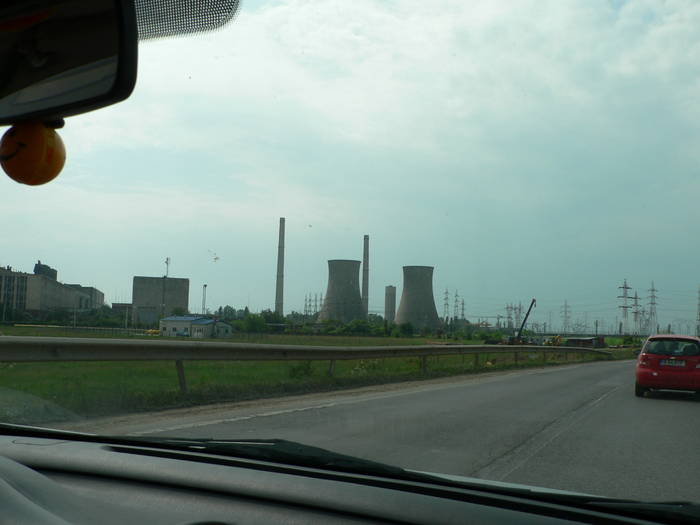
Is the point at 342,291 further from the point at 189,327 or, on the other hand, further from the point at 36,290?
the point at 36,290

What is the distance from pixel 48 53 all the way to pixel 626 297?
279ft

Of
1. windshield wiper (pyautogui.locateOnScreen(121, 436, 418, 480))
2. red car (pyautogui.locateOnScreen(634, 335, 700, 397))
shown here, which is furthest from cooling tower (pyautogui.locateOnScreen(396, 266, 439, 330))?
windshield wiper (pyautogui.locateOnScreen(121, 436, 418, 480))

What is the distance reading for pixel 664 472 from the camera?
5.90 metres

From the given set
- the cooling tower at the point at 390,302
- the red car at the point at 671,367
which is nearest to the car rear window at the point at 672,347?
the red car at the point at 671,367

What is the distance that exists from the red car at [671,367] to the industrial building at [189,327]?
27.8 feet

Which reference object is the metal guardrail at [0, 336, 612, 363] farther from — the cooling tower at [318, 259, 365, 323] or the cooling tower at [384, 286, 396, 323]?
the cooling tower at [384, 286, 396, 323]

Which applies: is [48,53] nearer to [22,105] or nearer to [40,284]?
[22,105]

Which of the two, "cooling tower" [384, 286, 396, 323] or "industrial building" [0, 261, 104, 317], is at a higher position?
"cooling tower" [384, 286, 396, 323]

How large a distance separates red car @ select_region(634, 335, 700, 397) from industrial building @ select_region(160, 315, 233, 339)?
8481 mm

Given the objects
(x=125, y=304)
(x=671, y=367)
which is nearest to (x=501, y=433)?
(x=125, y=304)

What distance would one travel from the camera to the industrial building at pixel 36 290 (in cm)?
477

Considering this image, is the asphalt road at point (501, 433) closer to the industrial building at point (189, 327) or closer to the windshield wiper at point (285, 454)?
the windshield wiper at point (285, 454)

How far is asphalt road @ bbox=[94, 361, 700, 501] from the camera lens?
221 inches

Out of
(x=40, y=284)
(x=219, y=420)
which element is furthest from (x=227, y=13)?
(x=219, y=420)
